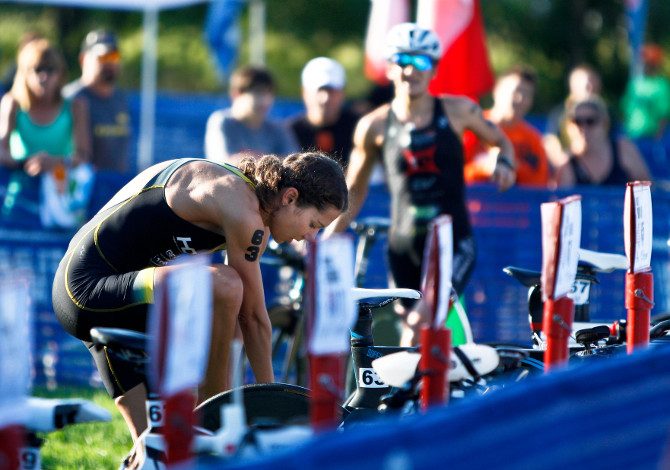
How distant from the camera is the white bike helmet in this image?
22.6 ft

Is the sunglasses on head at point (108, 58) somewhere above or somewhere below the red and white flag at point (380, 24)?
below

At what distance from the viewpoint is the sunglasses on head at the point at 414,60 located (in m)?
6.90

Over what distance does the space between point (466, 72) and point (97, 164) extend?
122 inches

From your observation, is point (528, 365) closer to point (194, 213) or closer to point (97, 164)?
point (194, 213)

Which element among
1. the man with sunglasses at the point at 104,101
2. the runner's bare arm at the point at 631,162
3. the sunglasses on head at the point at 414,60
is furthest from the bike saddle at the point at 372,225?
the man with sunglasses at the point at 104,101

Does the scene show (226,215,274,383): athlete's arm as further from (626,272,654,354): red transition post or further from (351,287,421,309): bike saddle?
(626,272,654,354): red transition post

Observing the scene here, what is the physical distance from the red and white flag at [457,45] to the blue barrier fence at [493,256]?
147 centimetres

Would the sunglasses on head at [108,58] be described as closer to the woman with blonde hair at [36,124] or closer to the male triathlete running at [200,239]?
the woman with blonde hair at [36,124]

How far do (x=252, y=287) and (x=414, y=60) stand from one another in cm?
265

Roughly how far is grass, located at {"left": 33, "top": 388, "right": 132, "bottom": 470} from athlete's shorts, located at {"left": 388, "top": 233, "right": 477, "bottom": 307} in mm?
1785

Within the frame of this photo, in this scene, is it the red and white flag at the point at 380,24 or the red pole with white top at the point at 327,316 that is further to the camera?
the red and white flag at the point at 380,24

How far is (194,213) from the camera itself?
460cm

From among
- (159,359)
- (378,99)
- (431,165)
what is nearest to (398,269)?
(431,165)

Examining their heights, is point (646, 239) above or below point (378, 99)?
below
